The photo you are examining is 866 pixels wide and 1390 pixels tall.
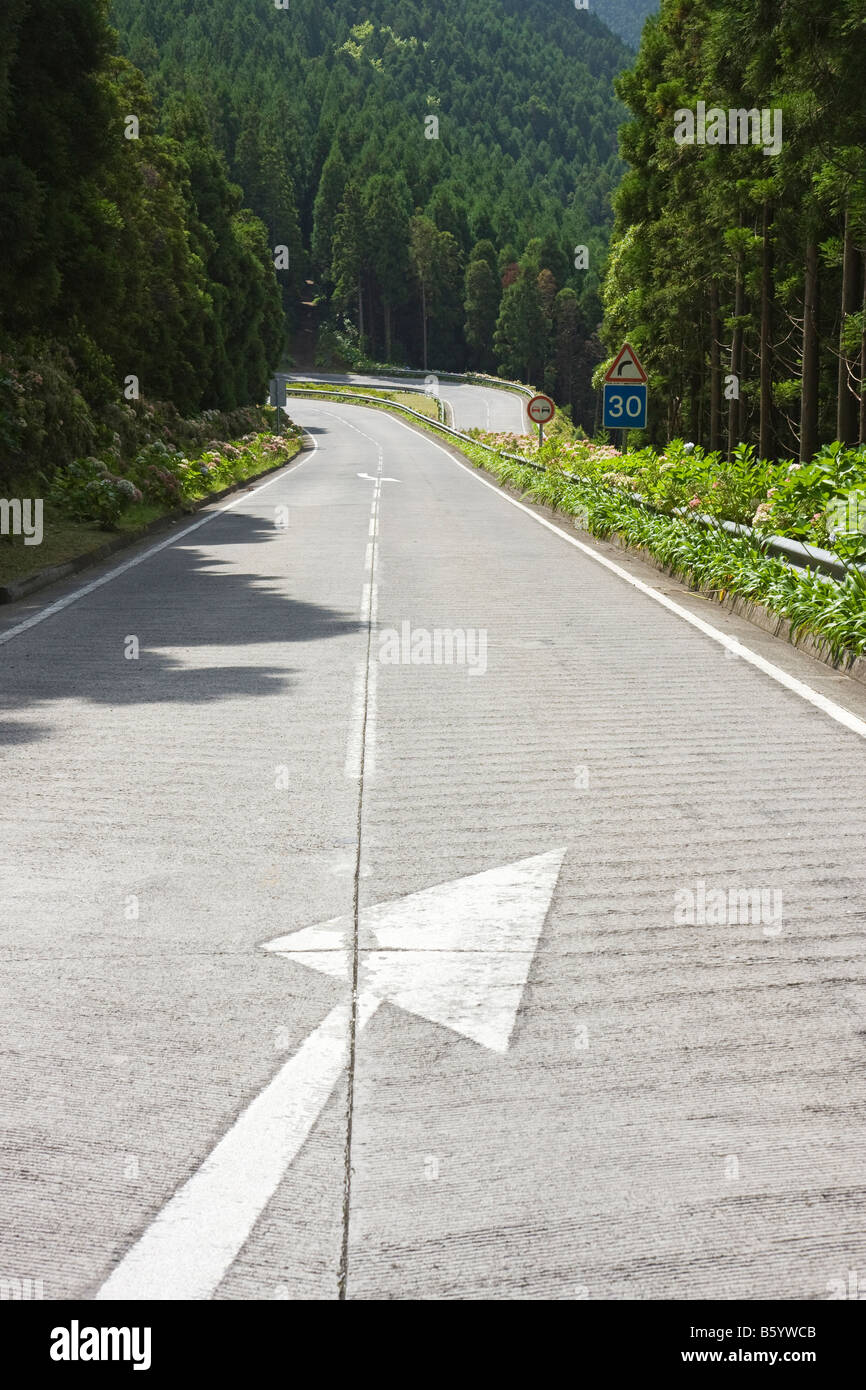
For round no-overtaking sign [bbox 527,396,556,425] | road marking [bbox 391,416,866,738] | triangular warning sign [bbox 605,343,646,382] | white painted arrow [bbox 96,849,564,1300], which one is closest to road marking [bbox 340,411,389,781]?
white painted arrow [bbox 96,849,564,1300]

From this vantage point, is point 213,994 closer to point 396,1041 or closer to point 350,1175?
point 396,1041

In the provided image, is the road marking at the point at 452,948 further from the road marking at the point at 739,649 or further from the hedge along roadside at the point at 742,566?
the hedge along roadside at the point at 742,566

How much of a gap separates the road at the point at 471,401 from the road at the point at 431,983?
6491 centimetres

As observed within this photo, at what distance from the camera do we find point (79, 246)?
2306 centimetres

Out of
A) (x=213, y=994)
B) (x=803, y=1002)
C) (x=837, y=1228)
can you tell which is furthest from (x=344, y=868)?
(x=837, y=1228)

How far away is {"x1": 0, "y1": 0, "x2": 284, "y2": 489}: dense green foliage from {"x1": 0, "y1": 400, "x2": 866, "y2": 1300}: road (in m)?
12.3

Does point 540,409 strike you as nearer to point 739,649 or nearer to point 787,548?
point 787,548

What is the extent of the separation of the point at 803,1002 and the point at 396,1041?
130cm

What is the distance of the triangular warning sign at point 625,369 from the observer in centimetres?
2594

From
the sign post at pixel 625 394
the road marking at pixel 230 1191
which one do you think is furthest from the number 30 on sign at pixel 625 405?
the road marking at pixel 230 1191

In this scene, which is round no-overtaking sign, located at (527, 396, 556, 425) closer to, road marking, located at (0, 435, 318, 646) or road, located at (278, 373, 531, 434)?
road marking, located at (0, 435, 318, 646)

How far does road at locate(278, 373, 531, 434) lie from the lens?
294 feet

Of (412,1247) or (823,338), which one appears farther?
(823,338)

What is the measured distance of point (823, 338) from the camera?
3653 centimetres
